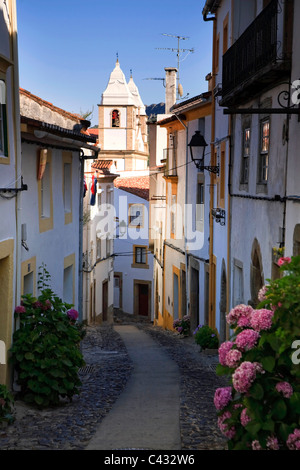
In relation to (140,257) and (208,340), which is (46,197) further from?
(140,257)

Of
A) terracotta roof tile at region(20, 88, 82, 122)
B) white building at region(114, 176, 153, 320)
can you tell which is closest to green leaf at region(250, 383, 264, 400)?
terracotta roof tile at region(20, 88, 82, 122)

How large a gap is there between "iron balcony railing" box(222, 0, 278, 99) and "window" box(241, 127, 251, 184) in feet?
3.10

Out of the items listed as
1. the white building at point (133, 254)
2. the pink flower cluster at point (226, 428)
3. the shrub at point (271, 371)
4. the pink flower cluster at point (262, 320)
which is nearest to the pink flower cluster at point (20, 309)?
the pink flower cluster at point (226, 428)

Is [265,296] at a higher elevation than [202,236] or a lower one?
higher

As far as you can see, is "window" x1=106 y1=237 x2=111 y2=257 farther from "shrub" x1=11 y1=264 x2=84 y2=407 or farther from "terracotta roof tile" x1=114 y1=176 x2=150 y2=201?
"shrub" x1=11 y1=264 x2=84 y2=407

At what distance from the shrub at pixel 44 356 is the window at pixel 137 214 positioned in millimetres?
39357

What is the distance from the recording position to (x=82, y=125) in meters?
19.6

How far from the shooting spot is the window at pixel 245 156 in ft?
47.4

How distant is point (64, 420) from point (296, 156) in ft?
15.9

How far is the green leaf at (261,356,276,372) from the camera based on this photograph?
18.7 feet

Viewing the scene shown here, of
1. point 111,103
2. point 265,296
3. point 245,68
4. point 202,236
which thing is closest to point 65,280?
point 202,236

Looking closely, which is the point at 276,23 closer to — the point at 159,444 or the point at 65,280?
the point at 159,444

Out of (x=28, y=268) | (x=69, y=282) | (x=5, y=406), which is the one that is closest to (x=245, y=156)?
(x=28, y=268)

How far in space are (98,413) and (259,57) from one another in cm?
613
